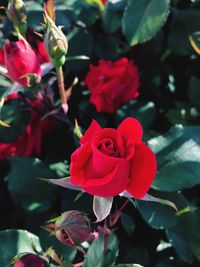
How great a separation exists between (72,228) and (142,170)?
135 millimetres

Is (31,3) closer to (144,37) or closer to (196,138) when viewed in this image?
(144,37)

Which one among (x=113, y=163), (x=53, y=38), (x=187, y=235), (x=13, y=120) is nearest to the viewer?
(x=113, y=163)

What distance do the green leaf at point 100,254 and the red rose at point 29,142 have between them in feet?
0.84

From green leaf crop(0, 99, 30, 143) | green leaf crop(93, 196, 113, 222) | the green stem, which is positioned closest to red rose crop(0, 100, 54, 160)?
green leaf crop(0, 99, 30, 143)

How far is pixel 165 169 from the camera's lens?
0.86m

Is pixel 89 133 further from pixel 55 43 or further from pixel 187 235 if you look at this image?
pixel 187 235

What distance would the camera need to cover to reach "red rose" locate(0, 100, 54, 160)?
103cm

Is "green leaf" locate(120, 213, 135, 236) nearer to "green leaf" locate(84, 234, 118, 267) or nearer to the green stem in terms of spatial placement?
"green leaf" locate(84, 234, 118, 267)

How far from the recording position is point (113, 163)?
66 centimetres

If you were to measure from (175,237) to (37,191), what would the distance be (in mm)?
263

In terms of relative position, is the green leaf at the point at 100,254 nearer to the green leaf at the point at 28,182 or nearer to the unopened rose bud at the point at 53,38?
the green leaf at the point at 28,182

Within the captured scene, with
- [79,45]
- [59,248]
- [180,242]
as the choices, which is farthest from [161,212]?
[79,45]

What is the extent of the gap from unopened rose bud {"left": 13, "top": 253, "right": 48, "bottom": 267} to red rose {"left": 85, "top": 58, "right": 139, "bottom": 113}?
39 cm

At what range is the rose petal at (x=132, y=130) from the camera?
67cm
